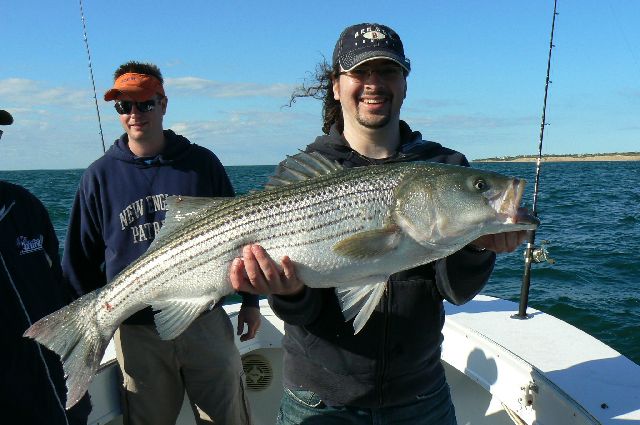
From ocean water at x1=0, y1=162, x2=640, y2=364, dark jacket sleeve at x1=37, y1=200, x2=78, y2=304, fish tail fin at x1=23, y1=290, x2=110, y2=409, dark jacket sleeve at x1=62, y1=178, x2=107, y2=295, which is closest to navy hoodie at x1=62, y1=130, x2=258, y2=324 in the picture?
dark jacket sleeve at x1=62, y1=178, x2=107, y2=295

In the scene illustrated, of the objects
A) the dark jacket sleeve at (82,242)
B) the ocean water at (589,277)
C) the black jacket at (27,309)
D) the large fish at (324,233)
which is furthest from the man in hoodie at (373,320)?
the ocean water at (589,277)

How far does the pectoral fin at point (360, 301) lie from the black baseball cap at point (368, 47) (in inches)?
50.3

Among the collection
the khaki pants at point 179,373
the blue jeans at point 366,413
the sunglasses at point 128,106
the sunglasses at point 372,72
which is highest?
the sunglasses at point 372,72

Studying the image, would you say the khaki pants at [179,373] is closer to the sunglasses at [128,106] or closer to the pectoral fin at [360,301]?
the sunglasses at [128,106]

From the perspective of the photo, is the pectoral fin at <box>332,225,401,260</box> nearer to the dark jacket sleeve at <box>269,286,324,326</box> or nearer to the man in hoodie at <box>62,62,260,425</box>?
the dark jacket sleeve at <box>269,286,324,326</box>

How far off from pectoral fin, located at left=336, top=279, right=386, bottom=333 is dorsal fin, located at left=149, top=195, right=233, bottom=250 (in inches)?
43.1

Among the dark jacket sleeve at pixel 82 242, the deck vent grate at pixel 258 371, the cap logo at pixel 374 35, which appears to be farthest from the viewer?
the deck vent grate at pixel 258 371

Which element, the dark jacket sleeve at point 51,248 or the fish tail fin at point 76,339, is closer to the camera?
the fish tail fin at point 76,339

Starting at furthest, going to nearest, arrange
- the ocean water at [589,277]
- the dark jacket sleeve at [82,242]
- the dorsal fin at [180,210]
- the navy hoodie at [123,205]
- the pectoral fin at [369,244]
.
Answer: the ocean water at [589,277]
the dark jacket sleeve at [82,242]
the navy hoodie at [123,205]
the dorsal fin at [180,210]
the pectoral fin at [369,244]

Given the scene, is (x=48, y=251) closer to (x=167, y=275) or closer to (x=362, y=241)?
(x=167, y=275)

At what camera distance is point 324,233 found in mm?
3074

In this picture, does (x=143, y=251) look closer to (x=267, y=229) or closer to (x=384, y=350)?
(x=267, y=229)

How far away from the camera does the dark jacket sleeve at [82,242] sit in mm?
4648

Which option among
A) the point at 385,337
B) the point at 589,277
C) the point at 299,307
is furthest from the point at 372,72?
the point at 589,277
